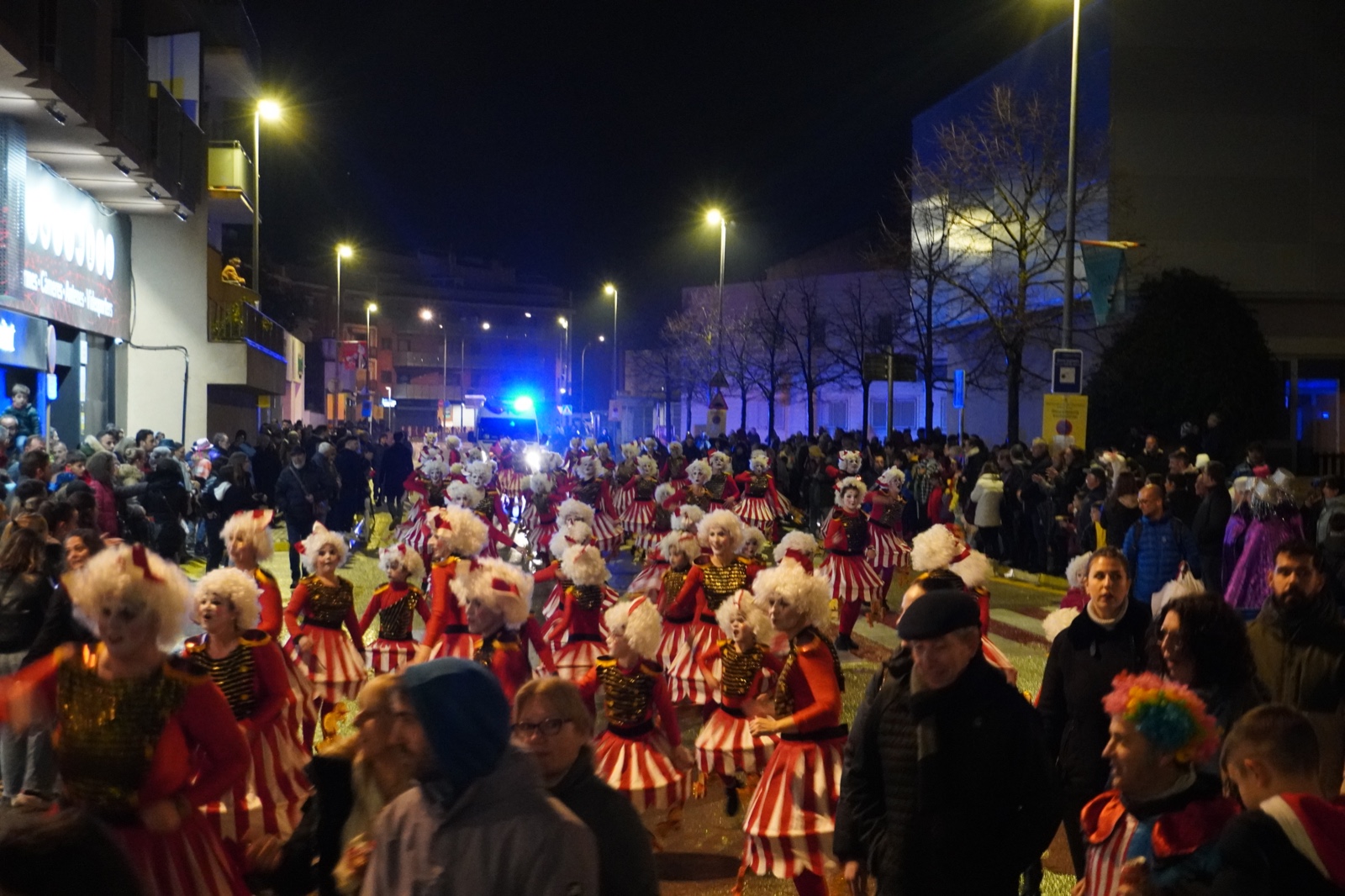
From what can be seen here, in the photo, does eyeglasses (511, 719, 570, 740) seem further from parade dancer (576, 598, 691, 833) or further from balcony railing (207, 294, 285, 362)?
balcony railing (207, 294, 285, 362)

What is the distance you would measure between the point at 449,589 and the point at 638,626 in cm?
227

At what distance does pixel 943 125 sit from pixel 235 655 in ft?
115

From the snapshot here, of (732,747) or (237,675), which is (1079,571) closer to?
(732,747)

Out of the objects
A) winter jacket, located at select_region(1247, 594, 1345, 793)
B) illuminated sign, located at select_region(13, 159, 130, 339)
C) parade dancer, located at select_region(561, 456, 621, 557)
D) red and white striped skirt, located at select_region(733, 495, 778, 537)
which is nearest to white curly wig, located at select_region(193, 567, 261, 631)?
winter jacket, located at select_region(1247, 594, 1345, 793)

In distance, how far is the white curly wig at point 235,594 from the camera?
625cm

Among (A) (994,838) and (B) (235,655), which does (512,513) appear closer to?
(B) (235,655)

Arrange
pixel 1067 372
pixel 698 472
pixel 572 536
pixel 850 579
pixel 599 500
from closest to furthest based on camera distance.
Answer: pixel 572 536
pixel 850 579
pixel 698 472
pixel 599 500
pixel 1067 372

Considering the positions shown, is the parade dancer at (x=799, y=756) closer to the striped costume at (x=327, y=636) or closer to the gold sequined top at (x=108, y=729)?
the gold sequined top at (x=108, y=729)

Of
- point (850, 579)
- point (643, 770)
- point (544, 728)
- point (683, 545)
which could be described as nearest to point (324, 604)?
point (683, 545)

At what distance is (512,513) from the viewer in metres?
27.2

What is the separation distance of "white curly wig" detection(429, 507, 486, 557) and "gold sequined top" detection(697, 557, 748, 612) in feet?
5.93

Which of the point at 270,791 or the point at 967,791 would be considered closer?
the point at 967,791

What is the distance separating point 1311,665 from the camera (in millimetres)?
5375

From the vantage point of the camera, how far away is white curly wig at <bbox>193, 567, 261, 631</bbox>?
6250 mm
